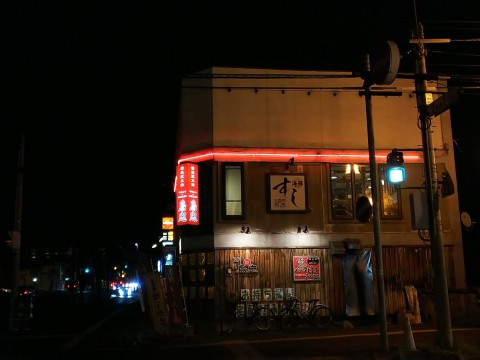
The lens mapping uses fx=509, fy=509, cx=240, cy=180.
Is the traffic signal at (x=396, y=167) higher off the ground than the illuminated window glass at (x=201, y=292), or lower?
higher

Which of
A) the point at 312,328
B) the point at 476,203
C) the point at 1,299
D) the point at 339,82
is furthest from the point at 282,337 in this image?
the point at 1,299

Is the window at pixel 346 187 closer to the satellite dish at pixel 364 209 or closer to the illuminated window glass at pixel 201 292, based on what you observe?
the illuminated window glass at pixel 201 292

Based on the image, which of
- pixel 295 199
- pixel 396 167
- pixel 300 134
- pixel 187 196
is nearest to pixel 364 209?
pixel 396 167

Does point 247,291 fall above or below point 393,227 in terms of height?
below

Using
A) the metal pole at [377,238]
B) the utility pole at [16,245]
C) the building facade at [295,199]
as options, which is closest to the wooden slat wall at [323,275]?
the building facade at [295,199]

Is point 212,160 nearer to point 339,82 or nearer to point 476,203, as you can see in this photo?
point 339,82

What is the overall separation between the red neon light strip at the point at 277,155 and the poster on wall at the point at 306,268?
3.48 metres

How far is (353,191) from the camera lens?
18547 mm

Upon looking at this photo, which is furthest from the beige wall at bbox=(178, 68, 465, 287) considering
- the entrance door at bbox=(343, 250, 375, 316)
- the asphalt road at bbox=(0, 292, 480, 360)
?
the asphalt road at bbox=(0, 292, 480, 360)

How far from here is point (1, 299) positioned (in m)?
35.4

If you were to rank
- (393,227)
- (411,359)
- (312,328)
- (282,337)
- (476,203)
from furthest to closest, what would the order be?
(476,203) → (393,227) → (312,328) → (282,337) → (411,359)

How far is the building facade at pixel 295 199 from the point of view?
17.7m

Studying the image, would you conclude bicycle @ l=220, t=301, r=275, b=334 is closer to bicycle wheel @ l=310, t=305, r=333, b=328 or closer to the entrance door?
bicycle wheel @ l=310, t=305, r=333, b=328

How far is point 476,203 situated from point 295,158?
9.80 meters
